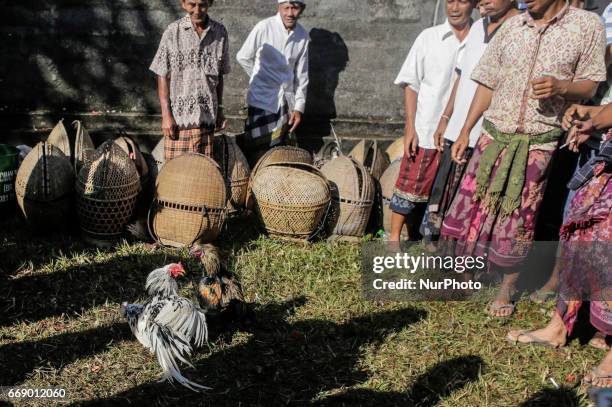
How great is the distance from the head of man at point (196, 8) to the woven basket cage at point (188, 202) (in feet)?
4.26

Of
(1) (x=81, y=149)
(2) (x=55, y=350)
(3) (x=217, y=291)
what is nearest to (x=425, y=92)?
(3) (x=217, y=291)

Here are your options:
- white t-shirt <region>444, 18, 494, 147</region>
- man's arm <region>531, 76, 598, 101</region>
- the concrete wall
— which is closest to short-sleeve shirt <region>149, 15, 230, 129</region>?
the concrete wall

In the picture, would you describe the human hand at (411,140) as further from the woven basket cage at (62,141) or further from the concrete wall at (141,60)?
the woven basket cage at (62,141)

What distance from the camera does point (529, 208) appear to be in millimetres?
4867

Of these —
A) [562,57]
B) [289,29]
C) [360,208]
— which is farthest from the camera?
[289,29]

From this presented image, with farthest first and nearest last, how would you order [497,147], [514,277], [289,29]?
[289,29] < [514,277] < [497,147]

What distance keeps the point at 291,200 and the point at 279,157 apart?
3.08 ft

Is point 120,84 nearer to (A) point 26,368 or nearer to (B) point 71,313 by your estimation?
(B) point 71,313

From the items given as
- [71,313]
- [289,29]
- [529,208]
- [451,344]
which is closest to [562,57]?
[529,208]

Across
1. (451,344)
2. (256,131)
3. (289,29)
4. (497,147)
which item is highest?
(289,29)

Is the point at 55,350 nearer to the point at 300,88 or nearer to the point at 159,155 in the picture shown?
the point at 159,155

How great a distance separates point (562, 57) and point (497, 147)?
81 cm

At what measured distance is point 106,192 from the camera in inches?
224

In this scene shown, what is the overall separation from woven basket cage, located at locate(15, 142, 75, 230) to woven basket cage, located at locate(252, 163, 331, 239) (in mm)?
1842
